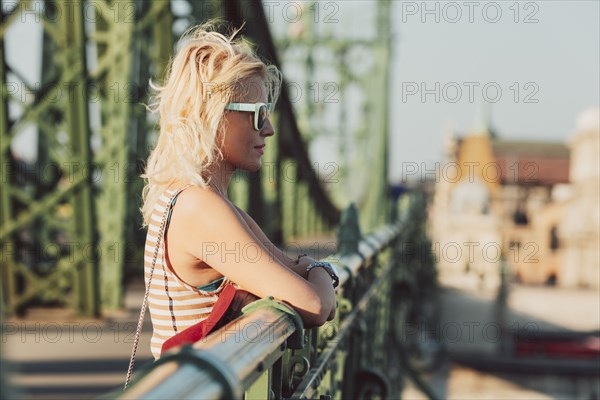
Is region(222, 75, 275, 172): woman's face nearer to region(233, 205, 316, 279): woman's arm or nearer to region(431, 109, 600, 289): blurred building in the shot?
region(233, 205, 316, 279): woman's arm

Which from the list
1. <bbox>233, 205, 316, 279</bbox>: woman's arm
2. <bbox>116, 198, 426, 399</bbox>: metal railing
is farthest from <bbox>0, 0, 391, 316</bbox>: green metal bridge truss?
<bbox>233, 205, 316, 279</bbox>: woman's arm

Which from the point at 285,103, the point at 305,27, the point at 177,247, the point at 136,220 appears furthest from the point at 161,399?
the point at 305,27

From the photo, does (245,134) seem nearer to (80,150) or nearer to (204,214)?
(204,214)

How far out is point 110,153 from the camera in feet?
18.5

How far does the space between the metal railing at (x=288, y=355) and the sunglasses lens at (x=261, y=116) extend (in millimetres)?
372

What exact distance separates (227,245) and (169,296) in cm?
20

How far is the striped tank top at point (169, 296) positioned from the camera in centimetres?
154

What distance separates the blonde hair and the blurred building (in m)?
41.7

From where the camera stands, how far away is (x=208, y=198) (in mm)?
1474

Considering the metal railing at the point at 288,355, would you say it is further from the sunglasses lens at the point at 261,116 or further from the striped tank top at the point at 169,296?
the sunglasses lens at the point at 261,116

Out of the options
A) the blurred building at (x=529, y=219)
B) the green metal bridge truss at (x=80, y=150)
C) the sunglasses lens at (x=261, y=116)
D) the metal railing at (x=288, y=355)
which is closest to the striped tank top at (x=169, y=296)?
the metal railing at (x=288, y=355)

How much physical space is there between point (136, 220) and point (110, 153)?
221 centimetres

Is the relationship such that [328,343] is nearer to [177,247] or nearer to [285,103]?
[177,247]

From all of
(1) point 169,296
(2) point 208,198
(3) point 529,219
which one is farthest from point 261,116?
(3) point 529,219
